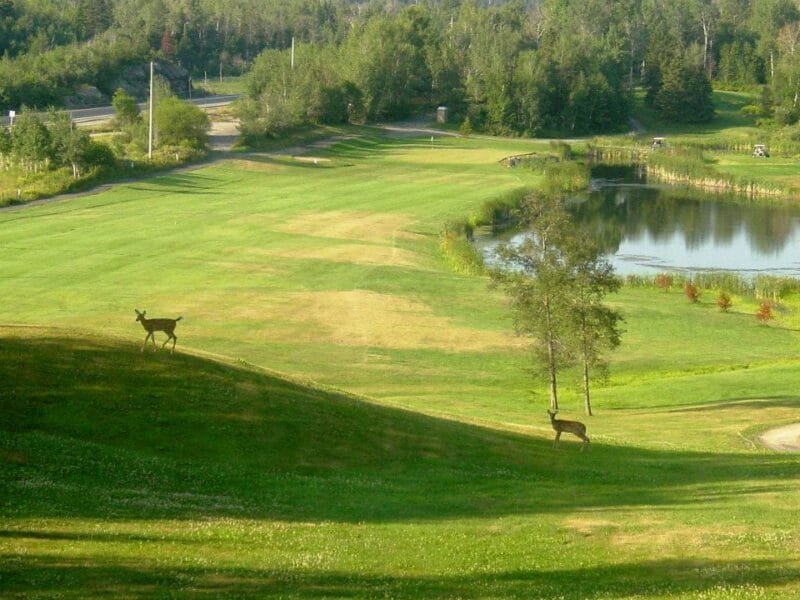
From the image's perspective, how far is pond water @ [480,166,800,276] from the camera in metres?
89.0

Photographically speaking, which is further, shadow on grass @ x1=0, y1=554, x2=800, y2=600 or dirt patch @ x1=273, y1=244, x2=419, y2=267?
dirt patch @ x1=273, y1=244, x2=419, y2=267

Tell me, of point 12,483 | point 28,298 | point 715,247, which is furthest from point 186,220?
point 12,483

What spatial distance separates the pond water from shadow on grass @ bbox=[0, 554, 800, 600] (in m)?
55.4

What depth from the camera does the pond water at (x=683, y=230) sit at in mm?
89000

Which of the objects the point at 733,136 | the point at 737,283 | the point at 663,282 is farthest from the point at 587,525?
the point at 733,136

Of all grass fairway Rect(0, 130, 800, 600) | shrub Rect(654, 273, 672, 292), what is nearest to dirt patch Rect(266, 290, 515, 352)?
grass fairway Rect(0, 130, 800, 600)

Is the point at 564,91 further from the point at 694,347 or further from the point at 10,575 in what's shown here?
the point at 10,575

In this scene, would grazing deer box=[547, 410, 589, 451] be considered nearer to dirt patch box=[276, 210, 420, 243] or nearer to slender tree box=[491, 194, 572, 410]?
slender tree box=[491, 194, 572, 410]

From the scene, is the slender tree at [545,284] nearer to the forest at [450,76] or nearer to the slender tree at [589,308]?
the slender tree at [589,308]

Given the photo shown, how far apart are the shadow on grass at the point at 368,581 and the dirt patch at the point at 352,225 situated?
68620 millimetres

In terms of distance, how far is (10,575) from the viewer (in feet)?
60.9

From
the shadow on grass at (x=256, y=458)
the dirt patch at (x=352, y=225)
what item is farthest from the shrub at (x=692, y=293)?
the shadow on grass at (x=256, y=458)

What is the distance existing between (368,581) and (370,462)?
991 cm

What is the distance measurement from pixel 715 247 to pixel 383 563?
80.3 metres
